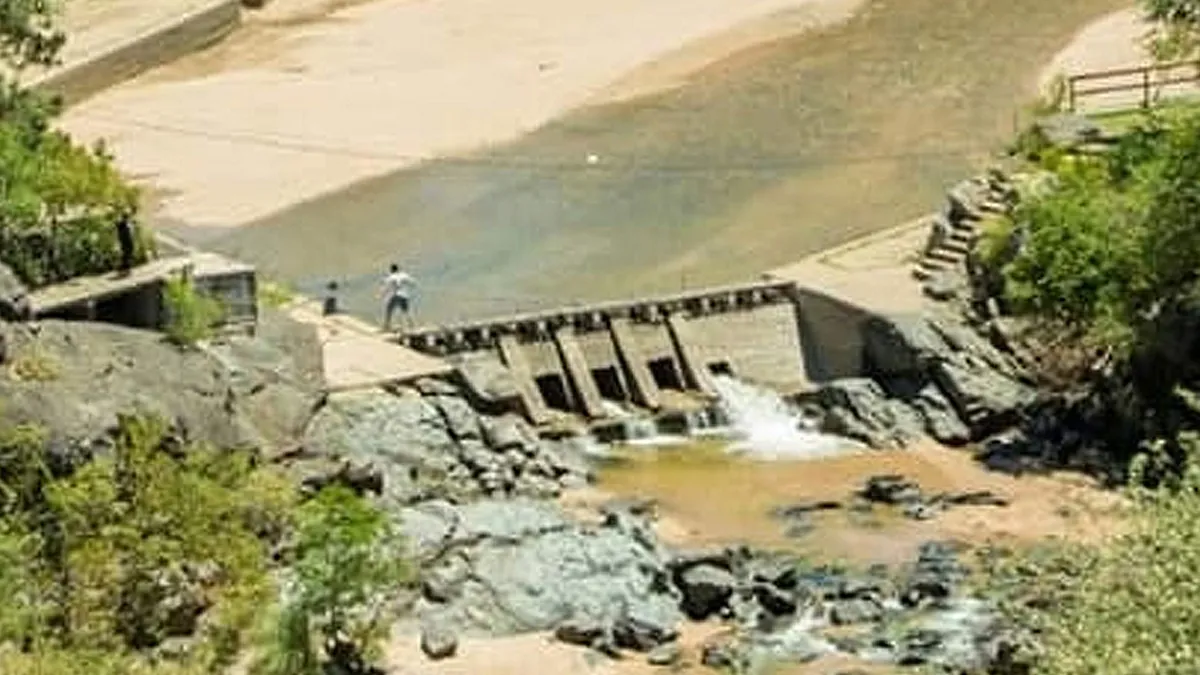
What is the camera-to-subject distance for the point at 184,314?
46219 mm

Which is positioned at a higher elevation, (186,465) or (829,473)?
→ (186,465)

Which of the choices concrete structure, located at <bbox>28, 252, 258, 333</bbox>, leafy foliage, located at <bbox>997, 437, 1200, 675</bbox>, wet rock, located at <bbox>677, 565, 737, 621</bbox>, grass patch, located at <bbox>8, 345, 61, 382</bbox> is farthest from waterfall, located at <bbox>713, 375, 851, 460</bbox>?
leafy foliage, located at <bbox>997, 437, 1200, 675</bbox>

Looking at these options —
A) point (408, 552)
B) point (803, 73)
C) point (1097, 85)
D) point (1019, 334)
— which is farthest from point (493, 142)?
point (408, 552)

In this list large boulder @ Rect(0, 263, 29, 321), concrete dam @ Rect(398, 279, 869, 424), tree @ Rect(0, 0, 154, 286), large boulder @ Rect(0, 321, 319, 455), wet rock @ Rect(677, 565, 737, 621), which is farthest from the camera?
concrete dam @ Rect(398, 279, 869, 424)

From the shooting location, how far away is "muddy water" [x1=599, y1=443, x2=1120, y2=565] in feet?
152

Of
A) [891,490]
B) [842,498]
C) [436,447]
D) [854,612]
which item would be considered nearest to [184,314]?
[436,447]

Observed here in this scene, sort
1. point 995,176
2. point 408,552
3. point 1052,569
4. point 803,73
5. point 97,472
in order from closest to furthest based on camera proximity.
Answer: point 1052,569
point 97,472
point 408,552
point 995,176
point 803,73

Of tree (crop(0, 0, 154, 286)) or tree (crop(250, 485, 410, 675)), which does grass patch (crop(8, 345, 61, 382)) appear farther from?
tree (crop(250, 485, 410, 675))

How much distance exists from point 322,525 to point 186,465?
164 inches

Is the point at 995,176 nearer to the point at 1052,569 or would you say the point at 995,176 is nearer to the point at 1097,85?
the point at 1097,85

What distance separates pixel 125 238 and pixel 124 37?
37583 millimetres

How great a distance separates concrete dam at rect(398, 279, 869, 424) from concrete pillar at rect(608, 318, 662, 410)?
0.02 metres

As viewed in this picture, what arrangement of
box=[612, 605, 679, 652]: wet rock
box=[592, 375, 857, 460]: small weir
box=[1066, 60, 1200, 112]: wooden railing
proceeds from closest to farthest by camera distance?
box=[612, 605, 679, 652]: wet rock < box=[592, 375, 857, 460]: small weir < box=[1066, 60, 1200, 112]: wooden railing

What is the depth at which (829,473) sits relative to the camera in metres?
50.7
